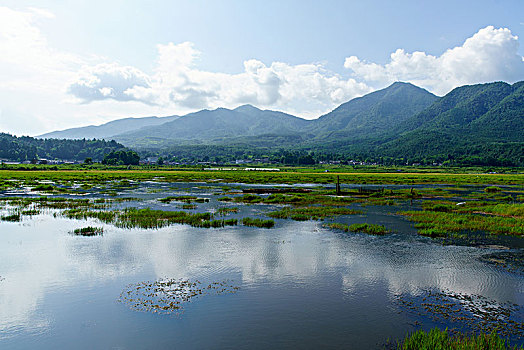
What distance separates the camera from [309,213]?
3703 centimetres

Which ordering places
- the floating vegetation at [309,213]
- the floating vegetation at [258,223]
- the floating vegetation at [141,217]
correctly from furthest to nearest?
the floating vegetation at [309,213] < the floating vegetation at [258,223] < the floating vegetation at [141,217]

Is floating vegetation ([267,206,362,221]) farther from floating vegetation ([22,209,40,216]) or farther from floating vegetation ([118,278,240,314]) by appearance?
floating vegetation ([22,209,40,216])

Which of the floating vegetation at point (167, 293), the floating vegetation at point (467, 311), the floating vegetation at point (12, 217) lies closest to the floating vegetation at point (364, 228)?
the floating vegetation at point (467, 311)

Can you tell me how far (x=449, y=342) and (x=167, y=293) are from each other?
10987 mm

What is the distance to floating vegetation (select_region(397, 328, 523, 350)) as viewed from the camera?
35.0 ft

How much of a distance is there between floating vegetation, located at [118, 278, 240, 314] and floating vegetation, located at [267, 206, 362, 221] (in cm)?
1864

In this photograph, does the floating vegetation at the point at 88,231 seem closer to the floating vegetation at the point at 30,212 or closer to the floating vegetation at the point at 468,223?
the floating vegetation at the point at 30,212

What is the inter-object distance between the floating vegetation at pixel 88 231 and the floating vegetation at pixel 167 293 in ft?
39.8

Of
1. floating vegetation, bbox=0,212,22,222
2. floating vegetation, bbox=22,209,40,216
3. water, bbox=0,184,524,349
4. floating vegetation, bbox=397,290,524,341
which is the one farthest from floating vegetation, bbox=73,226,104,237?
floating vegetation, bbox=397,290,524,341

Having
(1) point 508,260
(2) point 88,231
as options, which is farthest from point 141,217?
(1) point 508,260

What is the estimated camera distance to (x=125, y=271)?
18.1 metres

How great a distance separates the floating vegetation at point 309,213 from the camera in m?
34.7

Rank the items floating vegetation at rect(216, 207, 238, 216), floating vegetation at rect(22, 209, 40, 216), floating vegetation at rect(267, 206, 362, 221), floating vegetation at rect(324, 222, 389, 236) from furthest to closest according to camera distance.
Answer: floating vegetation at rect(216, 207, 238, 216)
floating vegetation at rect(22, 209, 40, 216)
floating vegetation at rect(267, 206, 362, 221)
floating vegetation at rect(324, 222, 389, 236)

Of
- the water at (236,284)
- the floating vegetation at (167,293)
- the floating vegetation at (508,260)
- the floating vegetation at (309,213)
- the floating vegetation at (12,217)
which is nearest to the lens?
the water at (236,284)
